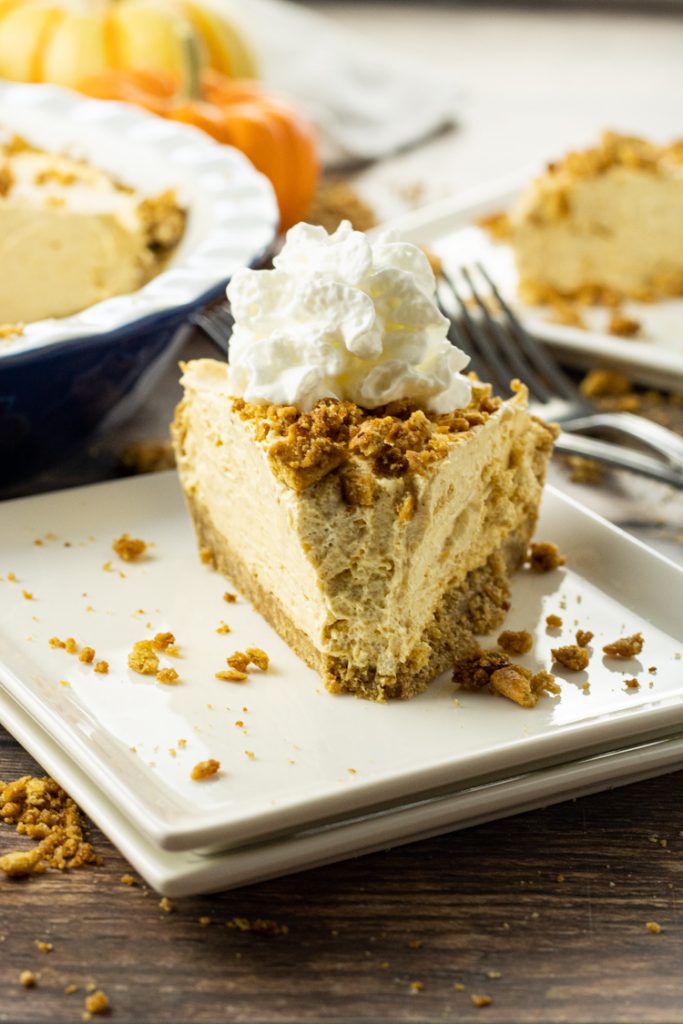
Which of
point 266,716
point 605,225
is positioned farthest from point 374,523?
point 605,225

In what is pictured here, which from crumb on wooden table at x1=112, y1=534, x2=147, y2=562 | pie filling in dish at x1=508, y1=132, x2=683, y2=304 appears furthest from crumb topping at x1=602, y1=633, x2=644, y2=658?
pie filling in dish at x1=508, y1=132, x2=683, y2=304

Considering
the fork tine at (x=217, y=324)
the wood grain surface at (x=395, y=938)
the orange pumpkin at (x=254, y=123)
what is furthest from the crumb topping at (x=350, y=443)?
the orange pumpkin at (x=254, y=123)

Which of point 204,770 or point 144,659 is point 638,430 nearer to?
point 144,659

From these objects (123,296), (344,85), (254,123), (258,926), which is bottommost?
(344,85)

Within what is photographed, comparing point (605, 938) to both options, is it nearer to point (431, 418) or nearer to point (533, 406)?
point (431, 418)

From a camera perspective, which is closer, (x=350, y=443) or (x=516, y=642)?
(x=350, y=443)

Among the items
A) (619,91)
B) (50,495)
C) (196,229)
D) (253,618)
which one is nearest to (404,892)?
(253,618)

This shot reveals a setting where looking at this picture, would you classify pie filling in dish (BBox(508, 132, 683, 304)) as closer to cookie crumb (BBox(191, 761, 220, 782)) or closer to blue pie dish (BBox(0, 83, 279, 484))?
blue pie dish (BBox(0, 83, 279, 484))
